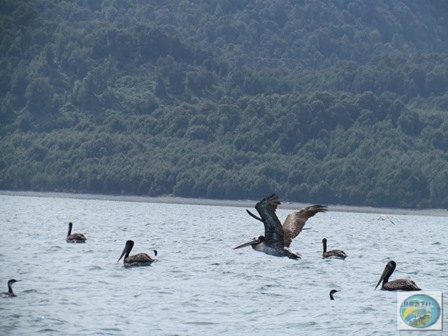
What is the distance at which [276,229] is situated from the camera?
31281mm

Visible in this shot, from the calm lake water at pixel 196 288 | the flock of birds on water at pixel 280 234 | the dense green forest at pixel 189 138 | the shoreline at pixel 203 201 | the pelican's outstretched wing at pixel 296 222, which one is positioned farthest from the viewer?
the dense green forest at pixel 189 138

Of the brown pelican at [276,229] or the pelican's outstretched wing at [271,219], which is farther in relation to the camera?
the brown pelican at [276,229]

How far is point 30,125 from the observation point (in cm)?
18138

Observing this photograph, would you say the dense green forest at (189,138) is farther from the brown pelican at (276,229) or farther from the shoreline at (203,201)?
the brown pelican at (276,229)

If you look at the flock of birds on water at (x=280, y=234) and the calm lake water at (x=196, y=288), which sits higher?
the flock of birds on water at (x=280, y=234)

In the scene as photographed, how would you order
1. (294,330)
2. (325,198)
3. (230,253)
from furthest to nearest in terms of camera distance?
(325,198), (230,253), (294,330)

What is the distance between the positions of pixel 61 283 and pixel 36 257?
9.16m

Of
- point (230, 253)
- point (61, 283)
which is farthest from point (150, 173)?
point (61, 283)

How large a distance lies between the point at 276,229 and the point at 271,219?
95 centimetres

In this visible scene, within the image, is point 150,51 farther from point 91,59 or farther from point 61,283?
point 61,283

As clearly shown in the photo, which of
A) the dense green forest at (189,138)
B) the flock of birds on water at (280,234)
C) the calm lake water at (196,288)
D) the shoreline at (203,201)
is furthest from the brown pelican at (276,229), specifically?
the dense green forest at (189,138)

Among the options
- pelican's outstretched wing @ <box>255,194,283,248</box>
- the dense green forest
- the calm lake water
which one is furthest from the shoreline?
pelican's outstretched wing @ <box>255,194,283,248</box>

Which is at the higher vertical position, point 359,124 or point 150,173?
point 359,124

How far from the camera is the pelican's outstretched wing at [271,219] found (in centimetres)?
2891
